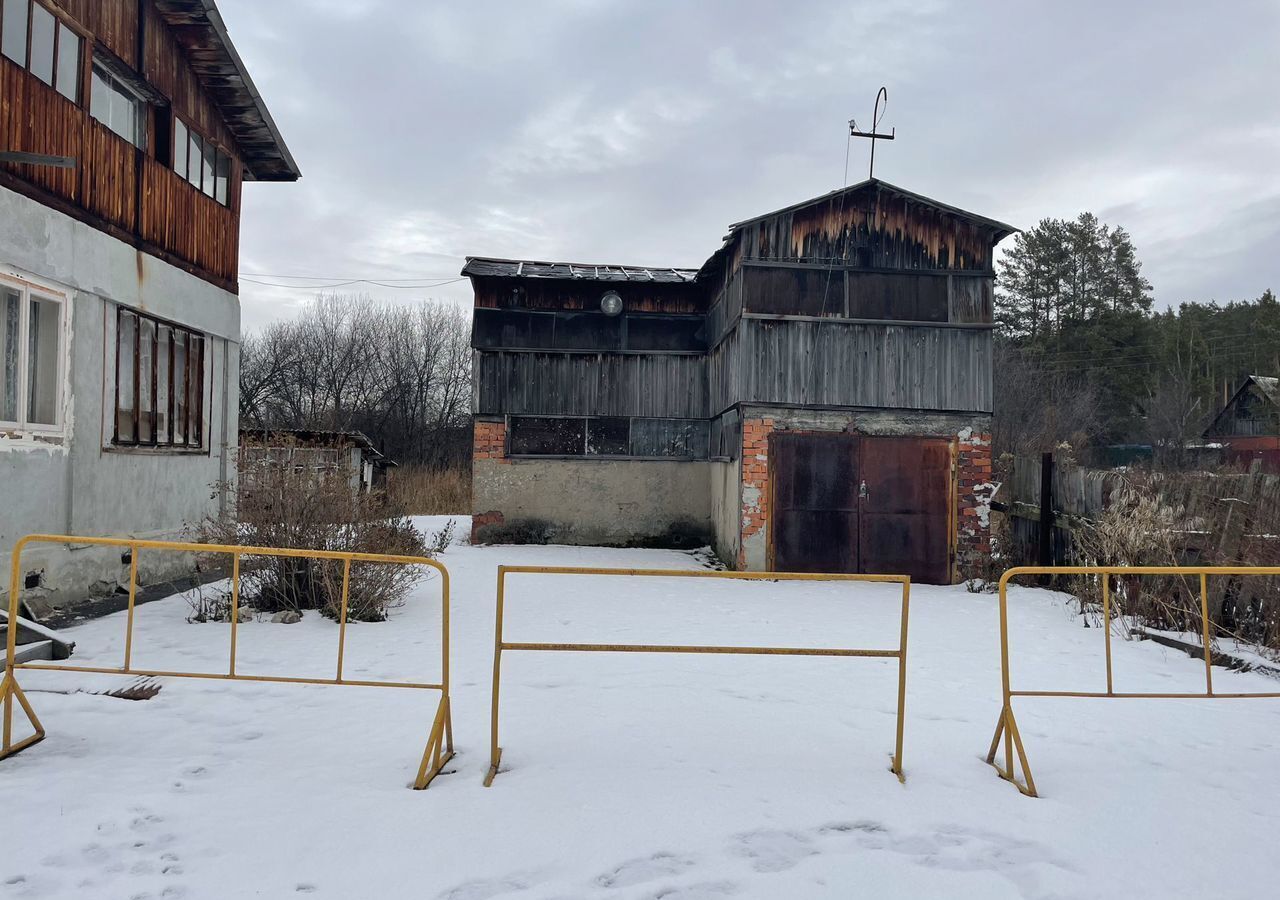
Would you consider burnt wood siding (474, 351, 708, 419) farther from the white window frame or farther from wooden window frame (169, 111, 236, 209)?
the white window frame

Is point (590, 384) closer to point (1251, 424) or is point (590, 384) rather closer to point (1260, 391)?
point (1260, 391)

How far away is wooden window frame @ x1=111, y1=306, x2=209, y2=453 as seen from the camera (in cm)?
945

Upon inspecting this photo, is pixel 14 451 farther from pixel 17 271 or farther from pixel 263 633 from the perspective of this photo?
pixel 263 633

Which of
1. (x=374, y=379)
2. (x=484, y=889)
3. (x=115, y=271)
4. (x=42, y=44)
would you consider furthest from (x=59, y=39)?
(x=374, y=379)

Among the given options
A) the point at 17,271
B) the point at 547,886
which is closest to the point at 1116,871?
the point at 547,886

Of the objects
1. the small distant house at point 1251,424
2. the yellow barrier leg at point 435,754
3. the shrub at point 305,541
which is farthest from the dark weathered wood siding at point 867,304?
the small distant house at point 1251,424

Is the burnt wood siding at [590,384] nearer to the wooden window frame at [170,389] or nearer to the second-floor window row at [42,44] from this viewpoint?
the wooden window frame at [170,389]

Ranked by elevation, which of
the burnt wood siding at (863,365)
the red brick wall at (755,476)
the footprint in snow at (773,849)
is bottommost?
the footprint in snow at (773,849)

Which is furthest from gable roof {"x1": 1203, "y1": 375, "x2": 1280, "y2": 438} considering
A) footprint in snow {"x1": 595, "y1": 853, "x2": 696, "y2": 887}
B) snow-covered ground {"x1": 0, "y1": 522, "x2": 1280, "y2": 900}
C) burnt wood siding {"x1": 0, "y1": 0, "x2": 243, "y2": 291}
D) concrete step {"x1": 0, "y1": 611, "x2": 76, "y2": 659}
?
concrete step {"x1": 0, "y1": 611, "x2": 76, "y2": 659}

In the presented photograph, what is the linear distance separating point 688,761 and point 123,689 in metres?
4.07

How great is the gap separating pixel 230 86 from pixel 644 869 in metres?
11.6

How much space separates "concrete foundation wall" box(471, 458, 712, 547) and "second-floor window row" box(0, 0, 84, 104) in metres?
9.21

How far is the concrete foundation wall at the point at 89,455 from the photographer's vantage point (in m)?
7.78

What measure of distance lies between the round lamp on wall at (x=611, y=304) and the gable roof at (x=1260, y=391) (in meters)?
28.9
